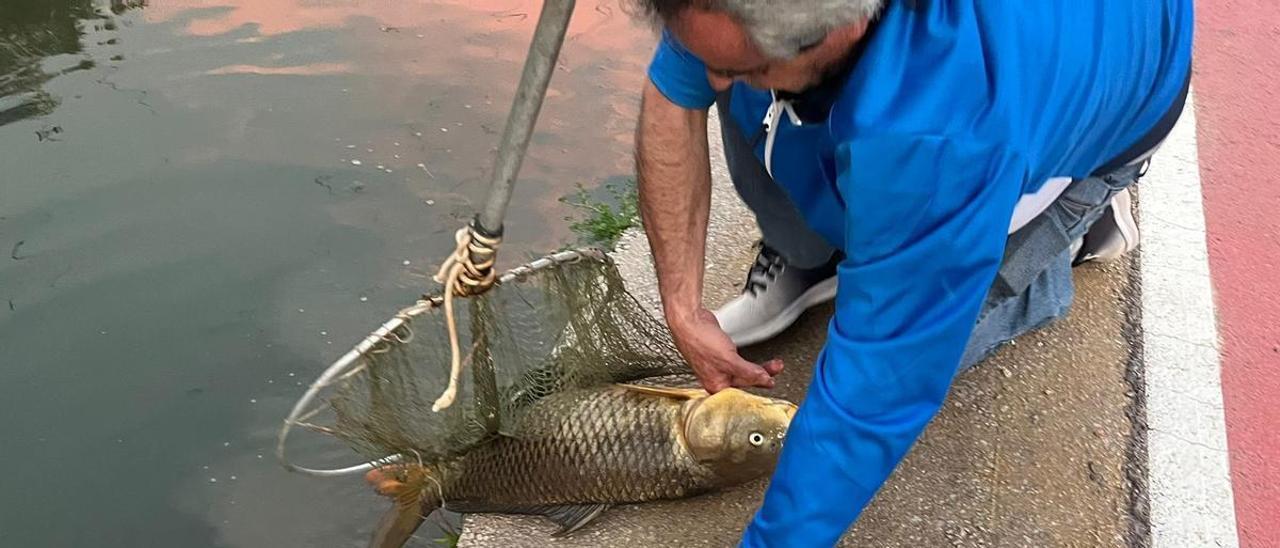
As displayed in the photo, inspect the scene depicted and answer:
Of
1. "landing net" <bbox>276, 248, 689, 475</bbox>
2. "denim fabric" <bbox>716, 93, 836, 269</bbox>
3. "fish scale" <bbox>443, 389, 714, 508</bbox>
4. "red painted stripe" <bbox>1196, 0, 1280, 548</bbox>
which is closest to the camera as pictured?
"landing net" <bbox>276, 248, 689, 475</bbox>

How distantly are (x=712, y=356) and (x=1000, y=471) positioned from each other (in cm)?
81

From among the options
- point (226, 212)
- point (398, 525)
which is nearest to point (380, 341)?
point (398, 525)

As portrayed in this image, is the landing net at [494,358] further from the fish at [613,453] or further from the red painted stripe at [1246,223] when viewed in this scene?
the red painted stripe at [1246,223]

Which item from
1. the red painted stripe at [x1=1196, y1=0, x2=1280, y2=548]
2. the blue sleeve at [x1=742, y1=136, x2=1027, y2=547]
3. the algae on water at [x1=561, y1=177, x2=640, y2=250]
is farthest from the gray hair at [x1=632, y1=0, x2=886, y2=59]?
the algae on water at [x1=561, y1=177, x2=640, y2=250]

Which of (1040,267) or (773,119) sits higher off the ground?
(773,119)

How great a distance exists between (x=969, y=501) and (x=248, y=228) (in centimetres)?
308

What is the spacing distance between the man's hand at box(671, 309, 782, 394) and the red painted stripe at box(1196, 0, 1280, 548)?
4.18ft

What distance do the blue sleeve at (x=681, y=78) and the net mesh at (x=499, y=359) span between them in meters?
0.46

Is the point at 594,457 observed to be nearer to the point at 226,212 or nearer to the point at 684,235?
the point at 684,235

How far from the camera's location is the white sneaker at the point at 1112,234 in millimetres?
2934

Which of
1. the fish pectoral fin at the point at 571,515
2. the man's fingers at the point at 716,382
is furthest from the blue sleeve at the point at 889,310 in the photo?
the fish pectoral fin at the point at 571,515

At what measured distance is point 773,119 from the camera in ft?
7.10

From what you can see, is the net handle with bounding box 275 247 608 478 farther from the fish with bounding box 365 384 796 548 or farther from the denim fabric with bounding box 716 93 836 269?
the denim fabric with bounding box 716 93 836 269

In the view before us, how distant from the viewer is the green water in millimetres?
3430
